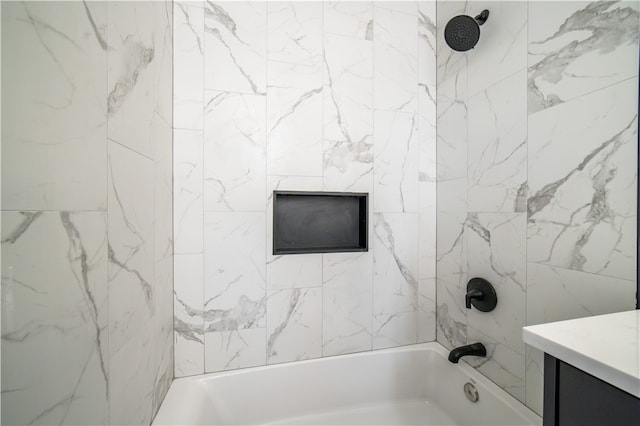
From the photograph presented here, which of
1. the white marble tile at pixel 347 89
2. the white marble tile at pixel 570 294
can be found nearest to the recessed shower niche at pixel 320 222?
the white marble tile at pixel 347 89

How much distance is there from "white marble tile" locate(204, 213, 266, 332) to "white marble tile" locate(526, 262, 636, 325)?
1.14 meters

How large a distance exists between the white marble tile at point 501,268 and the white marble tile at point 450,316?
0.07 metres

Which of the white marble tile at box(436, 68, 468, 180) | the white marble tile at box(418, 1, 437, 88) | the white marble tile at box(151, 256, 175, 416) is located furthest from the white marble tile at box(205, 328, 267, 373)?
the white marble tile at box(418, 1, 437, 88)

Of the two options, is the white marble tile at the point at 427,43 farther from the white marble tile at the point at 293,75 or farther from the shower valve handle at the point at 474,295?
the shower valve handle at the point at 474,295

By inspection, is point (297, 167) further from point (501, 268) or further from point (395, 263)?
point (501, 268)

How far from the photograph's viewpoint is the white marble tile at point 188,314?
1177mm

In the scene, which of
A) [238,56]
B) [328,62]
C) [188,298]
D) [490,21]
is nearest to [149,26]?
[238,56]

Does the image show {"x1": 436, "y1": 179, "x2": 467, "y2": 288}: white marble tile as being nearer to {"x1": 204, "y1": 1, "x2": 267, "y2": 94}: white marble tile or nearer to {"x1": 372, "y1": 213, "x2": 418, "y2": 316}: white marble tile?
{"x1": 372, "y1": 213, "x2": 418, "y2": 316}: white marble tile

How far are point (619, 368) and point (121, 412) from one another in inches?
42.0

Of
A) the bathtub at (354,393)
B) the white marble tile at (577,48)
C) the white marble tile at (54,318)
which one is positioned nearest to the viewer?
the white marble tile at (54,318)

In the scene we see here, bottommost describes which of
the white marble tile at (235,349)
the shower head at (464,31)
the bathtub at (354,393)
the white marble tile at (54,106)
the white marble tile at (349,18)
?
the bathtub at (354,393)

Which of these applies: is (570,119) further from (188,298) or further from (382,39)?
(188,298)

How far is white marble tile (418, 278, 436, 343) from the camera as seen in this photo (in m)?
1.48

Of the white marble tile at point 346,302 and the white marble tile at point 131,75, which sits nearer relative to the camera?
the white marble tile at point 131,75
